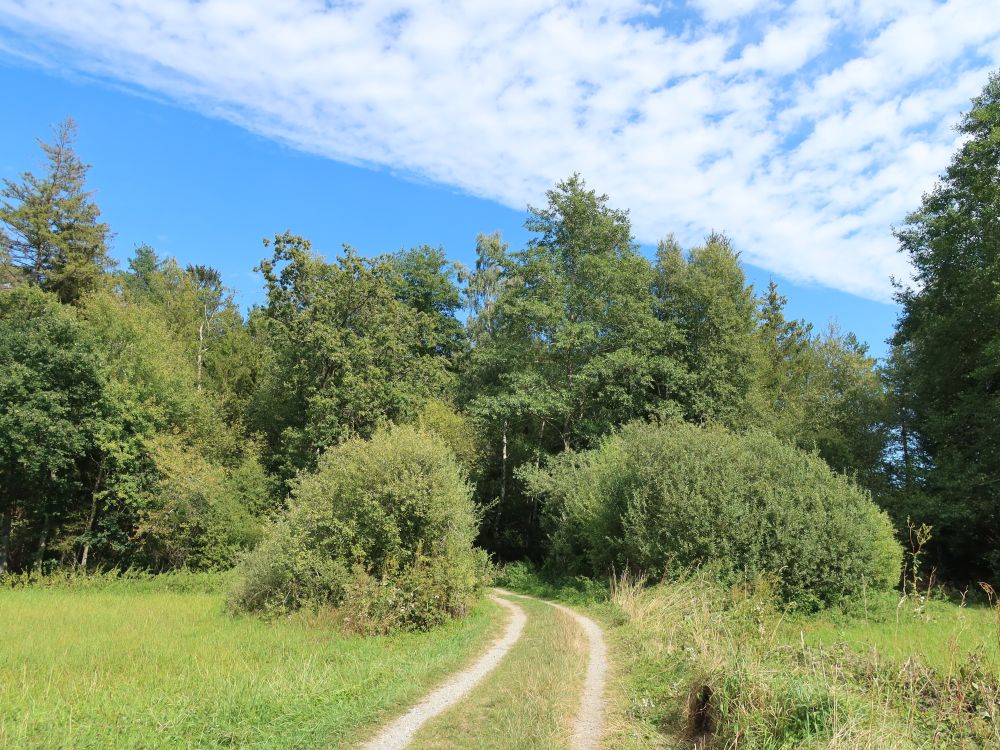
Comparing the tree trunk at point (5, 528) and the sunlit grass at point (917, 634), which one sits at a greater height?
the sunlit grass at point (917, 634)

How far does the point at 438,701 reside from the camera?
753 cm

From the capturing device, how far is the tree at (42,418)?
24.7 meters

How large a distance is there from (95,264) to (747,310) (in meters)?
42.4

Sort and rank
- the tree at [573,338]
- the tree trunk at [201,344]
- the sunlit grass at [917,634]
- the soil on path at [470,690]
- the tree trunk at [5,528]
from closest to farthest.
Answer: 1. the soil on path at [470,690]
2. the sunlit grass at [917,634]
3. the tree trunk at [5,528]
4. the tree at [573,338]
5. the tree trunk at [201,344]

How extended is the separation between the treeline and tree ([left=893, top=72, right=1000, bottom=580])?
5.2 inches

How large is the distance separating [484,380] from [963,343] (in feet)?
81.3

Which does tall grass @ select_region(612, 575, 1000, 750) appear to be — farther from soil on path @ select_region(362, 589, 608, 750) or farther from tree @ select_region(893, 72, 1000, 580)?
tree @ select_region(893, 72, 1000, 580)

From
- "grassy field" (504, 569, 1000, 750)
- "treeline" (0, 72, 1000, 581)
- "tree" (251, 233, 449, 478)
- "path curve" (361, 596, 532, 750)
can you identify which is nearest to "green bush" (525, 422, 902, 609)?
"treeline" (0, 72, 1000, 581)

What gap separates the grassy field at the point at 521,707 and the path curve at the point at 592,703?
10 cm

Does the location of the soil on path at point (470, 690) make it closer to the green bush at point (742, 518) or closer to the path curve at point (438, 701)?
the path curve at point (438, 701)

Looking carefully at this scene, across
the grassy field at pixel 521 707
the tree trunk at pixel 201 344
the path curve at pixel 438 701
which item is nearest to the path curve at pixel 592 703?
the grassy field at pixel 521 707

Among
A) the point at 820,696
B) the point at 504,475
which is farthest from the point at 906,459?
the point at 820,696

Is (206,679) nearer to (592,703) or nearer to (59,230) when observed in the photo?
(592,703)

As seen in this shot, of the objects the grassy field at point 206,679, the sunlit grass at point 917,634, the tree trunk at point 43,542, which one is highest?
the sunlit grass at point 917,634
